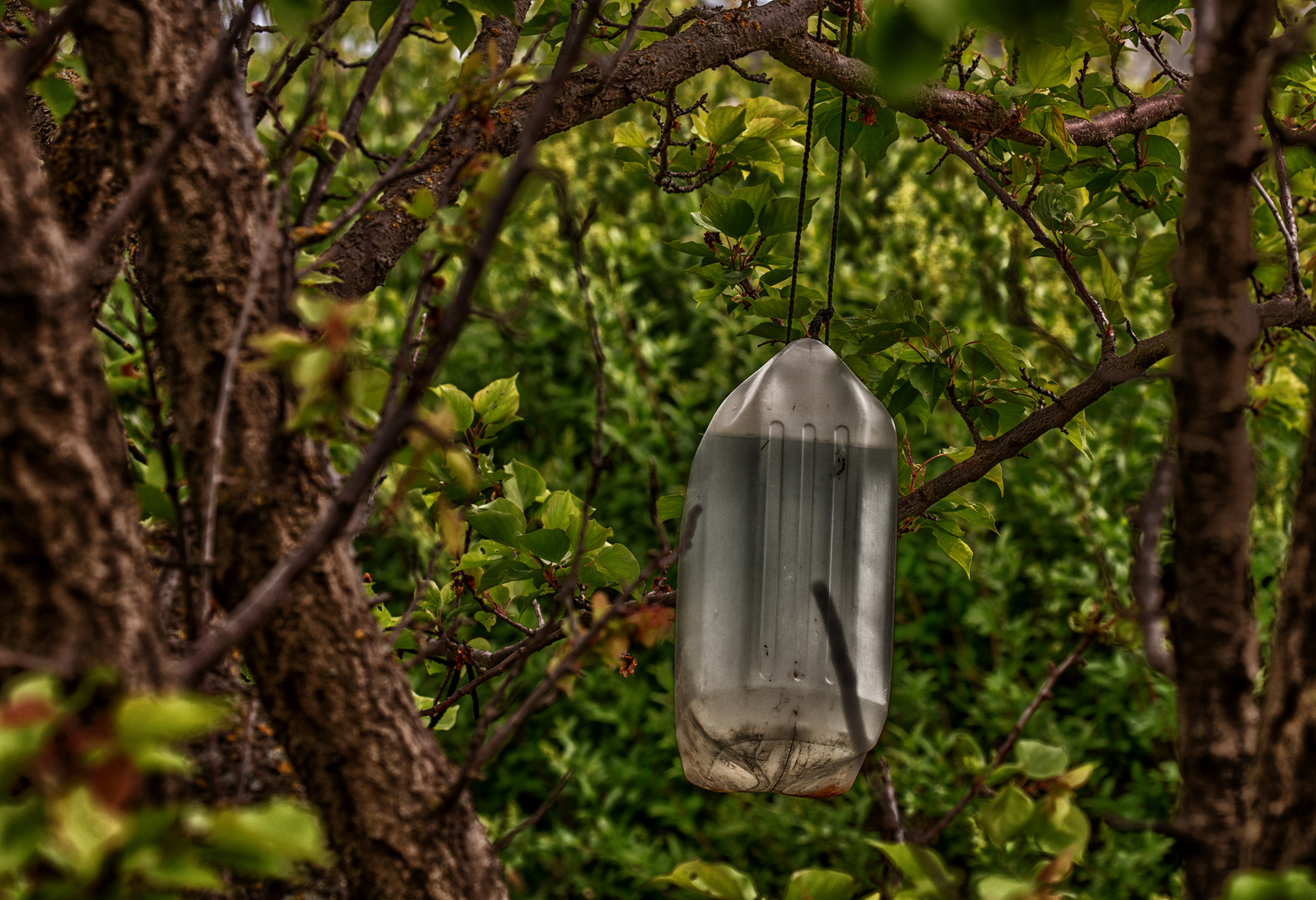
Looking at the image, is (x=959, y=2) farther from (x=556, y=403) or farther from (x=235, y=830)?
(x=556, y=403)

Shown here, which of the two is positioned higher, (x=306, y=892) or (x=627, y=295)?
(x=627, y=295)

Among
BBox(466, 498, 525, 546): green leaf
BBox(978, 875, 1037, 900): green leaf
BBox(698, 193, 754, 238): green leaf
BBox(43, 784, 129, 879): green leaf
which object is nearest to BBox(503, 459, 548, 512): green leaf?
BBox(466, 498, 525, 546): green leaf

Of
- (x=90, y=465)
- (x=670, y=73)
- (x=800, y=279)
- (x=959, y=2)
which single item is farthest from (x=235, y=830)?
(x=800, y=279)

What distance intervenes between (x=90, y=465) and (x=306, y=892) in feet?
1.42

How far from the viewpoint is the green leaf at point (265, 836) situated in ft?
1.74

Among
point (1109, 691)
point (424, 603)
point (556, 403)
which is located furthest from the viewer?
point (556, 403)

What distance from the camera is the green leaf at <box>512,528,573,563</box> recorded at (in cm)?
137

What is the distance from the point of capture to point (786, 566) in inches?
54.7

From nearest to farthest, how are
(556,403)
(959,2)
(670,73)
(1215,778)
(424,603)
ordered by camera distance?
(959,2), (1215,778), (670,73), (424,603), (556,403)

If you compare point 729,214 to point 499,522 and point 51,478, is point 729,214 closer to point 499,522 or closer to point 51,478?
point 499,522

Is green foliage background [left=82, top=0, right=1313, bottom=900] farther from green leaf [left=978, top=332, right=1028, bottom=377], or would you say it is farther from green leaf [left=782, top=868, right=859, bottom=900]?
green leaf [left=782, top=868, right=859, bottom=900]

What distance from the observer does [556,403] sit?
10.8ft

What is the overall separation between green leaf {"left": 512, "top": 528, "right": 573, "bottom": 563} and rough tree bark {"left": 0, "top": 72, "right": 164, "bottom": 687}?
2.35ft

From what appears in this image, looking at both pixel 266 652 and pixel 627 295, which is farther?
pixel 627 295
